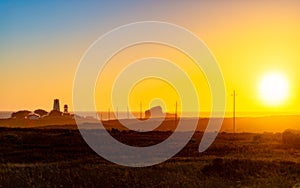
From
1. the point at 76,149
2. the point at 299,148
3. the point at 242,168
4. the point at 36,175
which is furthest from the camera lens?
the point at 299,148

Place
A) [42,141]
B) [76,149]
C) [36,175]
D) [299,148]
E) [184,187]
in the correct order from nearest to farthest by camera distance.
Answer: [184,187] → [36,175] → [76,149] → [299,148] → [42,141]

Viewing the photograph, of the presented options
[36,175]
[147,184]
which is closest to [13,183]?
[36,175]

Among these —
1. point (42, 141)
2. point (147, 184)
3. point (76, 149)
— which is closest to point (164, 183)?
point (147, 184)

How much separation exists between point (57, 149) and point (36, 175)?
28.7 m

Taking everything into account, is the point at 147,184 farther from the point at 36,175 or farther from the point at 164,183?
the point at 36,175

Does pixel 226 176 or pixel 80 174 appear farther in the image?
pixel 226 176

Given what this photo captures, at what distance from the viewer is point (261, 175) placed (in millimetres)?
25828

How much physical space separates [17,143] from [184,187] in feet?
132

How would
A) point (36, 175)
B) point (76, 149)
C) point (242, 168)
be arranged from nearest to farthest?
point (36, 175)
point (242, 168)
point (76, 149)

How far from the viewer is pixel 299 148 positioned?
55.7 m

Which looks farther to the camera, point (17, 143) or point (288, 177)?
point (17, 143)

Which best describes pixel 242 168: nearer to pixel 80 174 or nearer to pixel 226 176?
pixel 226 176

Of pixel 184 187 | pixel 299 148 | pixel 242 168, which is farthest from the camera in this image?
pixel 299 148

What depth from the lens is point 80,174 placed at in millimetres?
22734
